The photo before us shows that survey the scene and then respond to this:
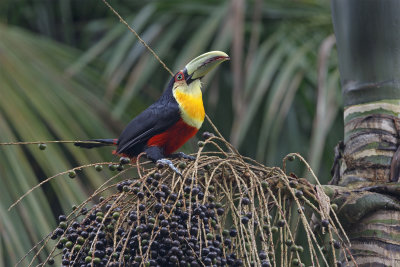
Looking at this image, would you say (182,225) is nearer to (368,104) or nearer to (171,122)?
(368,104)

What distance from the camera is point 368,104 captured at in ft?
5.91

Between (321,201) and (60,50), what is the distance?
2326 mm

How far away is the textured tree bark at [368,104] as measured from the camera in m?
1.66

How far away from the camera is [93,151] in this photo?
280 centimetres

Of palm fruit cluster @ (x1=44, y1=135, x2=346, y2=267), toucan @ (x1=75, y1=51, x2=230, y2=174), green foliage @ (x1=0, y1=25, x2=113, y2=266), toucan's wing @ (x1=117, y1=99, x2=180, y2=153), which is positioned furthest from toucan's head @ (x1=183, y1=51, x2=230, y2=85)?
palm fruit cluster @ (x1=44, y1=135, x2=346, y2=267)

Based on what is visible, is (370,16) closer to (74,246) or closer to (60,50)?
(74,246)

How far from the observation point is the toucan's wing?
2.33 meters

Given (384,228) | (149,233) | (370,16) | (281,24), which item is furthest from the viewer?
(281,24)

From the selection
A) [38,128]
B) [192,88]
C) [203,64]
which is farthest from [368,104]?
[38,128]

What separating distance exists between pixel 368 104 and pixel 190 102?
75 cm

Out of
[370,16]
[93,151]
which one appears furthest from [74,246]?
[93,151]

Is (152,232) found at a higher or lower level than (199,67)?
lower

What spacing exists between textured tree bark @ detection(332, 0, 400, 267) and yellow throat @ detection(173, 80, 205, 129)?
0.63 m

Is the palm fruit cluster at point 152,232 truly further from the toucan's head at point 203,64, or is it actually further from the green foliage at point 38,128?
the green foliage at point 38,128
